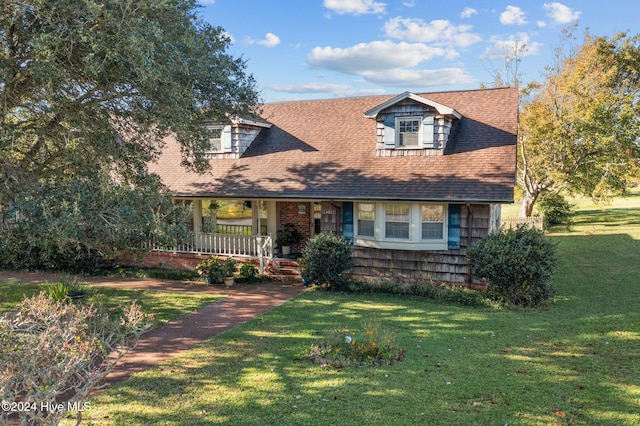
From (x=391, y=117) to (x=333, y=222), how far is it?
4094 mm

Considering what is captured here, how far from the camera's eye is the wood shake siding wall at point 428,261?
1280 cm

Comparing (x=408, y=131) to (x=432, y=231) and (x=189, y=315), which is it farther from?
(x=189, y=315)

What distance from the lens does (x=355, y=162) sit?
49.9 ft

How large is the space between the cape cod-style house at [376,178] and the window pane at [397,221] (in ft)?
0.10

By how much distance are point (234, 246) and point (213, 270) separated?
1.72 m

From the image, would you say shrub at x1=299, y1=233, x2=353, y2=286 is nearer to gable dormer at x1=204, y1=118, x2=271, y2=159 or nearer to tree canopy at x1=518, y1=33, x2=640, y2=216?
gable dormer at x1=204, y1=118, x2=271, y2=159

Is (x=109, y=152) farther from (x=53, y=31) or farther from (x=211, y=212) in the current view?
(x=211, y=212)

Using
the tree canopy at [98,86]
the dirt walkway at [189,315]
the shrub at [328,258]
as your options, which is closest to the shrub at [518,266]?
the shrub at [328,258]

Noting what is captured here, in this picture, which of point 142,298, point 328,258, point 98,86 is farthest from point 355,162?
point 98,86

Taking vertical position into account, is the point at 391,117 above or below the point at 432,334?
above

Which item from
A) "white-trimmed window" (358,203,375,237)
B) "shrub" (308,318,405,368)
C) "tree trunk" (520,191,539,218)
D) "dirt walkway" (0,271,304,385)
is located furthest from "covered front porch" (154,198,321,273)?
"tree trunk" (520,191,539,218)

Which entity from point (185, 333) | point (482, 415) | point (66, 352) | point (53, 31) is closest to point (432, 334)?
point (482, 415)

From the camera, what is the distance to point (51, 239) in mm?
8156

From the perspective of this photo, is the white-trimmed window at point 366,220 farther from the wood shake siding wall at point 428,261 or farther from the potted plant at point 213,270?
the potted plant at point 213,270
